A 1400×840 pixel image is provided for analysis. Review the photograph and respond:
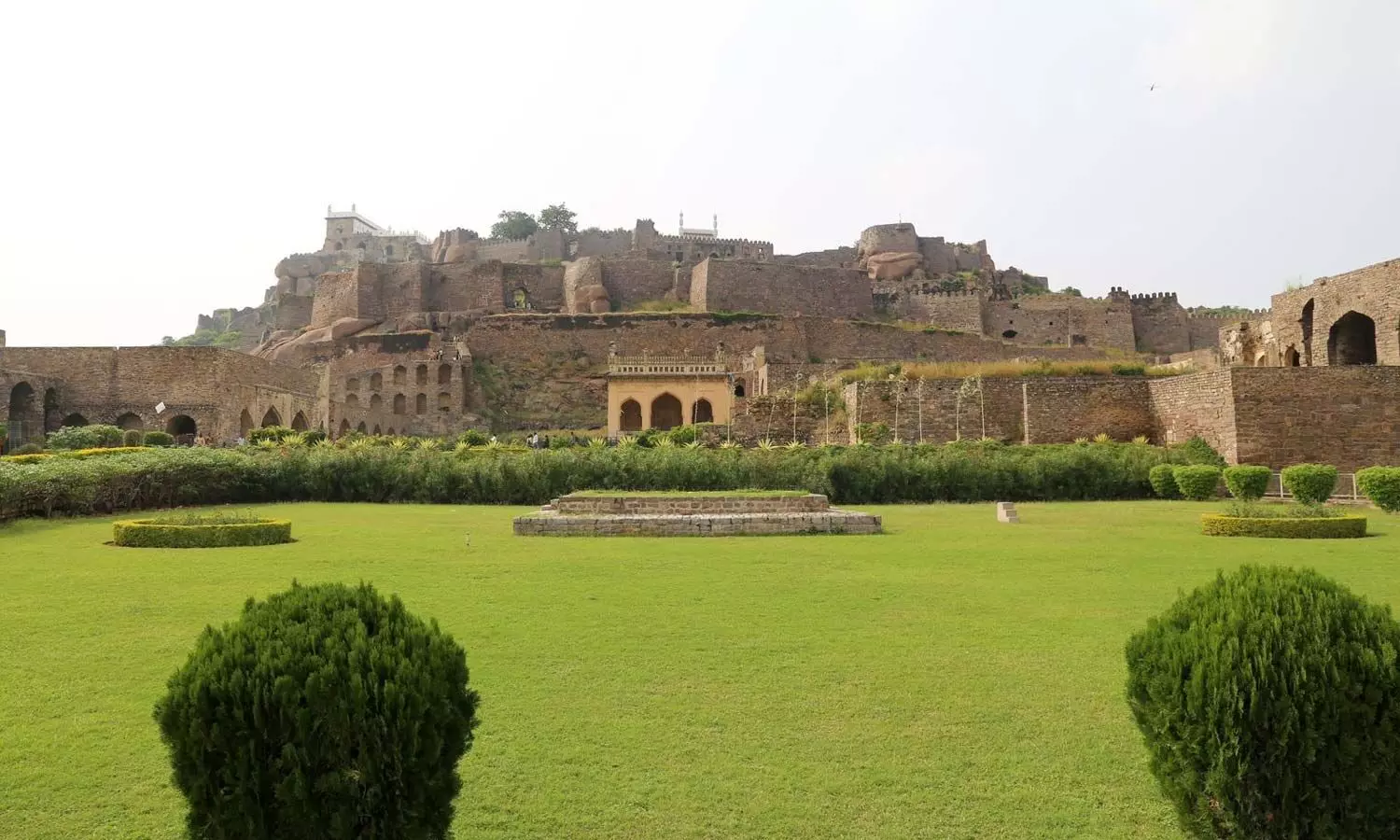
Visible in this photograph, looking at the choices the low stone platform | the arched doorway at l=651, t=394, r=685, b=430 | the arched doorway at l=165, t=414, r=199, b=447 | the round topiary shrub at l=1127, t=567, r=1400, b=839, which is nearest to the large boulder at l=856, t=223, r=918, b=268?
the arched doorway at l=651, t=394, r=685, b=430

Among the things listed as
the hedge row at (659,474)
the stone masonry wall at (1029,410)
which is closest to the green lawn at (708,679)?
the hedge row at (659,474)

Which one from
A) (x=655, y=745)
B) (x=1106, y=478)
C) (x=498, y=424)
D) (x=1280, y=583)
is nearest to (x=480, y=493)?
(x=1106, y=478)

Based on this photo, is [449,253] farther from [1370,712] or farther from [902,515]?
[1370,712]

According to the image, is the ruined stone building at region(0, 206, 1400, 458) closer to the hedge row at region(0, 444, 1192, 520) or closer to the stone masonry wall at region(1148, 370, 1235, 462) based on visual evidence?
the stone masonry wall at region(1148, 370, 1235, 462)

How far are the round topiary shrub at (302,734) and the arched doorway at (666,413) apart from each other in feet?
123

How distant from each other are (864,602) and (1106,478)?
15.7m

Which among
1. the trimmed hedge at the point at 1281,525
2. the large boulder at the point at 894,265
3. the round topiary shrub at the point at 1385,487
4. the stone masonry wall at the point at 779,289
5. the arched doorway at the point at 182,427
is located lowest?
the trimmed hedge at the point at 1281,525

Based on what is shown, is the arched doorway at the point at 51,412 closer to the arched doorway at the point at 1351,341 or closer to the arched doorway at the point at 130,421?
the arched doorway at the point at 130,421

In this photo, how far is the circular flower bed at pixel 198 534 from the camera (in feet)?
44.0

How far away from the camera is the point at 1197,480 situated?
20.9m

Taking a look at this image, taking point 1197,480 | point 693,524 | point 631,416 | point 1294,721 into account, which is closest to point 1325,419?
point 1197,480

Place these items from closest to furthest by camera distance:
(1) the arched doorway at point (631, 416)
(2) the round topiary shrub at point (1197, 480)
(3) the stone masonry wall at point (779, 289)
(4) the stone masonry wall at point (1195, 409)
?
(2) the round topiary shrub at point (1197, 480) < (4) the stone masonry wall at point (1195, 409) < (1) the arched doorway at point (631, 416) < (3) the stone masonry wall at point (779, 289)

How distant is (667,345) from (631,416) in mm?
11368

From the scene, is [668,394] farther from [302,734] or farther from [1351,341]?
[302,734]
